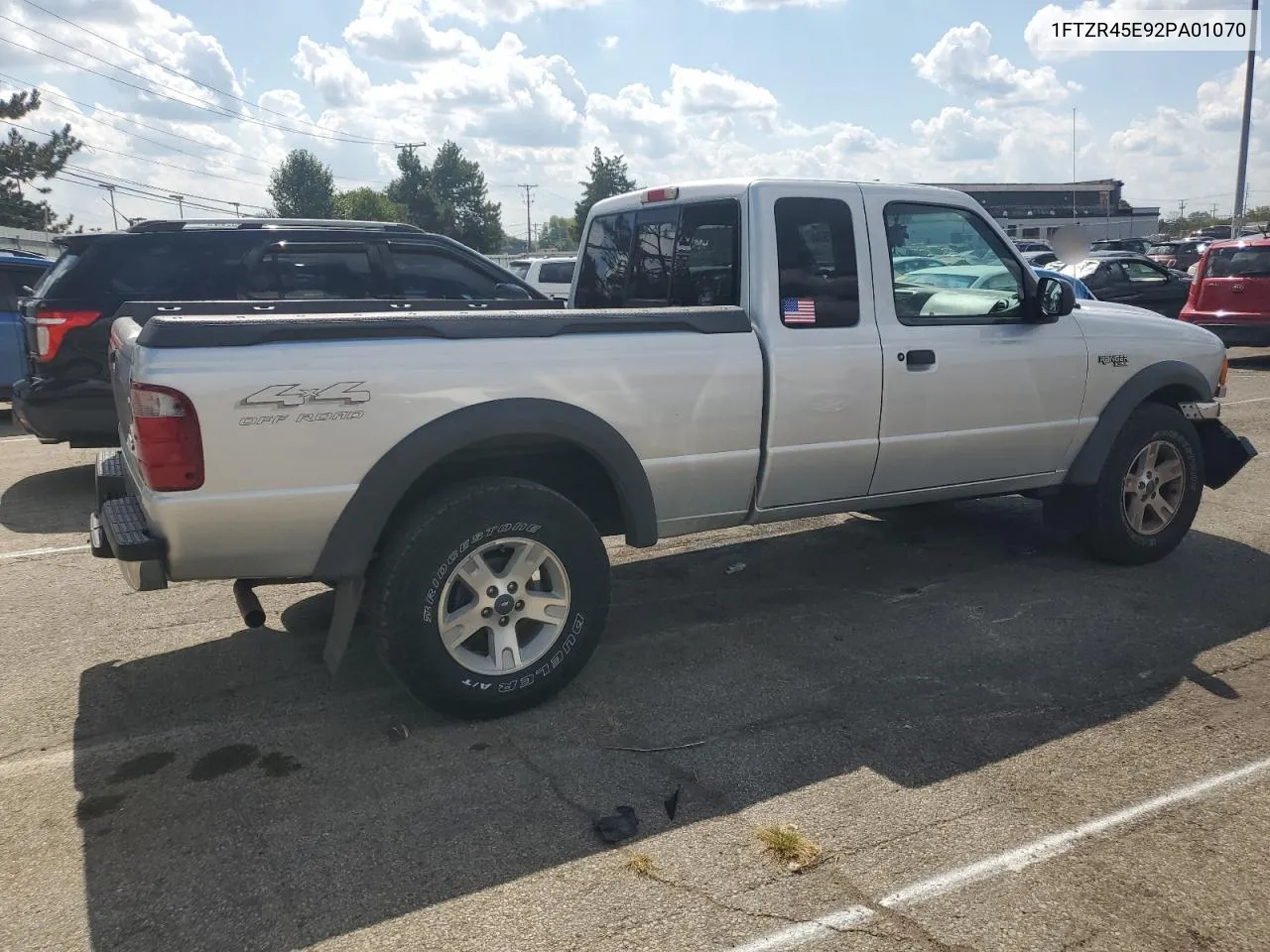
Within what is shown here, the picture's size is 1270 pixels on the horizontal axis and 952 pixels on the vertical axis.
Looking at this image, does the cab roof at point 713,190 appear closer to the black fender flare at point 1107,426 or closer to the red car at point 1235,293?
the black fender flare at point 1107,426

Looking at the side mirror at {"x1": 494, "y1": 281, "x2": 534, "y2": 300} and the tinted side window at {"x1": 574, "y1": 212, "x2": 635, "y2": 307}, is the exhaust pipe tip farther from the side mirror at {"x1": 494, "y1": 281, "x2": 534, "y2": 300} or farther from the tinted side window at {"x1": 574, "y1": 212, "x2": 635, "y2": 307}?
the side mirror at {"x1": 494, "y1": 281, "x2": 534, "y2": 300}

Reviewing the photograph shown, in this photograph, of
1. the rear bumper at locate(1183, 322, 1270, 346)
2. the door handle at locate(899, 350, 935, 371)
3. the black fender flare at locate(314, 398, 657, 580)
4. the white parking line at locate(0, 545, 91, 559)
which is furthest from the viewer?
the rear bumper at locate(1183, 322, 1270, 346)

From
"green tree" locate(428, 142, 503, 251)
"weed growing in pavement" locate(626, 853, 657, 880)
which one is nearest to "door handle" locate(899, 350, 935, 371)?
"weed growing in pavement" locate(626, 853, 657, 880)

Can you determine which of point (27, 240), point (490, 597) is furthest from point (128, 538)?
point (27, 240)

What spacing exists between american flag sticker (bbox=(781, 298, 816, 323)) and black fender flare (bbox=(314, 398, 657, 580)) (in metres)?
1.00

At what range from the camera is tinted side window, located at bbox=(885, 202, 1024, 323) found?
192 inches

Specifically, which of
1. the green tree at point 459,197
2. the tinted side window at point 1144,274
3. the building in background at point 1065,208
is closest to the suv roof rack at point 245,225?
the tinted side window at point 1144,274

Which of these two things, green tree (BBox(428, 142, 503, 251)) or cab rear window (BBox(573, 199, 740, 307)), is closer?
cab rear window (BBox(573, 199, 740, 307))

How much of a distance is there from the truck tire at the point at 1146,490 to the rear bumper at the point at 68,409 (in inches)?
251

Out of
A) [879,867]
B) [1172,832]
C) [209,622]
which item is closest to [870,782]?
[879,867]

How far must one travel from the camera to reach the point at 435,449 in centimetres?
364

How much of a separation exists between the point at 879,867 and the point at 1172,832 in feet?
3.14

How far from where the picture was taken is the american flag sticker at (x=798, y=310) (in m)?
4.47

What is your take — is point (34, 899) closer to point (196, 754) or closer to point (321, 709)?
point (196, 754)
